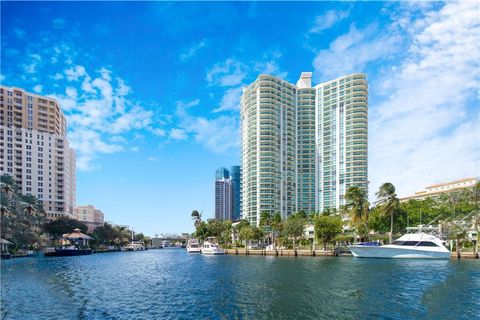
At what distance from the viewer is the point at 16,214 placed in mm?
113875

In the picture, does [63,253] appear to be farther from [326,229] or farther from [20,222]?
[326,229]

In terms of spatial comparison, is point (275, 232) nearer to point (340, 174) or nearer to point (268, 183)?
point (268, 183)

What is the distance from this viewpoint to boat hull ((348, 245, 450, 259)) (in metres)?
83.1

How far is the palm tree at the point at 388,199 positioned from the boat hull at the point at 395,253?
21.2 metres

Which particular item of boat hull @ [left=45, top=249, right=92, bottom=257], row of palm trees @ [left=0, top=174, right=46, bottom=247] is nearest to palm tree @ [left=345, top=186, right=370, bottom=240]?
boat hull @ [left=45, top=249, right=92, bottom=257]

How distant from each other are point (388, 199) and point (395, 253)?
83.5 feet

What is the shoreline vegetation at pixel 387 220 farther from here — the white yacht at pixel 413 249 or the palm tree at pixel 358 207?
→ the white yacht at pixel 413 249

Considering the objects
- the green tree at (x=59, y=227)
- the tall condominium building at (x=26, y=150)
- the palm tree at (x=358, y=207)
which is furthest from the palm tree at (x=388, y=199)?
the tall condominium building at (x=26, y=150)

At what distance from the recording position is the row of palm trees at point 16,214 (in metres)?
106

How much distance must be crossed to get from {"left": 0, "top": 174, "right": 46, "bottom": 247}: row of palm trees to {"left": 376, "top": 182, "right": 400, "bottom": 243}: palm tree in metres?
112

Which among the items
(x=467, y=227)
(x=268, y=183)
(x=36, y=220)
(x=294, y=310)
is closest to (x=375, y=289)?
(x=294, y=310)

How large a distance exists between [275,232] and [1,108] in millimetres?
159727

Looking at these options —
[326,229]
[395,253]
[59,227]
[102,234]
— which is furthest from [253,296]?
[102,234]

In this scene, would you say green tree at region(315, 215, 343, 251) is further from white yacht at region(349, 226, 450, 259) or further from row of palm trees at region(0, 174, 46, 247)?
row of palm trees at region(0, 174, 46, 247)
